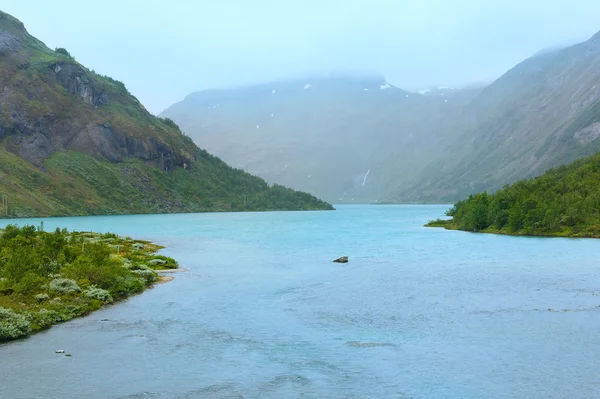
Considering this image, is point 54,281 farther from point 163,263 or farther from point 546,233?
point 546,233

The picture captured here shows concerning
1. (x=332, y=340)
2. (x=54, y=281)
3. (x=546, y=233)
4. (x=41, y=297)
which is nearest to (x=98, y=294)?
(x=54, y=281)

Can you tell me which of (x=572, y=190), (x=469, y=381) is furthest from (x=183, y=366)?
(x=572, y=190)

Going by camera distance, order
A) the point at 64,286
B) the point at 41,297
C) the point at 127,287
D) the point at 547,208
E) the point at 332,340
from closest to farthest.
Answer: the point at 332,340 → the point at 41,297 → the point at 64,286 → the point at 127,287 → the point at 547,208

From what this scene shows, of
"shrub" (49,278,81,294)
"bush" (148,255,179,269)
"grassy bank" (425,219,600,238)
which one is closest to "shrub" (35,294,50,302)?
"shrub" (49,278,81,294)

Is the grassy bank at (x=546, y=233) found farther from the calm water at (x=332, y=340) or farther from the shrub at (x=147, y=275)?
the shrub at (x=147, y=275)

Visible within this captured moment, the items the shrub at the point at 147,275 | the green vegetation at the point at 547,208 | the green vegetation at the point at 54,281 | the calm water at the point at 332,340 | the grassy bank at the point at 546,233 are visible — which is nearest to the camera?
the calm water at the point at 332,340

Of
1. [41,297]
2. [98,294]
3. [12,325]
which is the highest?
[41,297]

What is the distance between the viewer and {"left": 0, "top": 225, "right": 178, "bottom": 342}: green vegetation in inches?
1499

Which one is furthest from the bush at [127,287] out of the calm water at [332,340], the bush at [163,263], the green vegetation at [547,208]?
the green vegetation at [547,208]

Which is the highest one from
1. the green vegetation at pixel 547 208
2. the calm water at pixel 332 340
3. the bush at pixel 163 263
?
the green vegetation at pixel 547 208

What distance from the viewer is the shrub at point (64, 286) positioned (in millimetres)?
44625

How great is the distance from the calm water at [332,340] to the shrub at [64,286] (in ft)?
11.4

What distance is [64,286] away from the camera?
149 feet

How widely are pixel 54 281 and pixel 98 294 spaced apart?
3480mm
